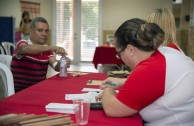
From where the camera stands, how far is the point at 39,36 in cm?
239

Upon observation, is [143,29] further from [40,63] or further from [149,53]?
[40,63]

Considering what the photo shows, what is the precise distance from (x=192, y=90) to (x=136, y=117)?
299 mm

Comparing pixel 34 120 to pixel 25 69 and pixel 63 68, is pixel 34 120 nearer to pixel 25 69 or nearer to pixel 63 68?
pixel 63 68

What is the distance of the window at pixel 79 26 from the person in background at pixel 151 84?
23.0ft

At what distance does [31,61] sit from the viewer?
7.71ft

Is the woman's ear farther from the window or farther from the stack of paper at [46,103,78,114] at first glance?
the window

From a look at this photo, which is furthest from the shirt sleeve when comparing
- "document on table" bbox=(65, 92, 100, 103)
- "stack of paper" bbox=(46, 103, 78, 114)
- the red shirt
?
the red shirt

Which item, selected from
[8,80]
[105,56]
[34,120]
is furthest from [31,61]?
[105,56]

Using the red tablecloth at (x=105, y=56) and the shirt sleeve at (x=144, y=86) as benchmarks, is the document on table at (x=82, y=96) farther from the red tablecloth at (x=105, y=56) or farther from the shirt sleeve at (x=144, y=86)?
the red tablecloth at (x=105, y=56)

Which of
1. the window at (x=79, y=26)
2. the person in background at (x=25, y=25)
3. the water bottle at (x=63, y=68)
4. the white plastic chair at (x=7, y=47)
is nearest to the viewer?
the water bottle at (x=63, y=68)

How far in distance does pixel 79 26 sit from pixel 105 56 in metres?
Result: 2.82

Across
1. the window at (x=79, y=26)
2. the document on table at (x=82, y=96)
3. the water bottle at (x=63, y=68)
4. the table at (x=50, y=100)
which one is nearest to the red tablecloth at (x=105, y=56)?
the window at (x=79, y=26)

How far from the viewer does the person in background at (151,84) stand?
44.9 inches

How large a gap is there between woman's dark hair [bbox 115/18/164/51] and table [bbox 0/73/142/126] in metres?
0.34
